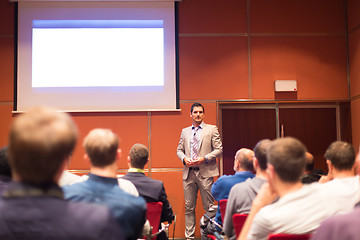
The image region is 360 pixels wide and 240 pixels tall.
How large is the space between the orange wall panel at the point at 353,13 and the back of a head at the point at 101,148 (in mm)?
4935

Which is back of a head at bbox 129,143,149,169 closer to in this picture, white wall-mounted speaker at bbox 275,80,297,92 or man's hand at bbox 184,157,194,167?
man's hand at bbox 184,157,194,167

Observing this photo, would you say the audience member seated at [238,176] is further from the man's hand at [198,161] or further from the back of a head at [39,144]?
the back of a head at [39,144]

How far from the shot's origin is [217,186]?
2.84 m

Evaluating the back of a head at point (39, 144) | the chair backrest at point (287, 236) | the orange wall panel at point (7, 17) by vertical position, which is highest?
the orange wall panel at point (7, 17)

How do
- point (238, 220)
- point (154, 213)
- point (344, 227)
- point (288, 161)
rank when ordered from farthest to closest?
point (154, 213)
point (238, 220)
point (288, 161)
point (344, 227)

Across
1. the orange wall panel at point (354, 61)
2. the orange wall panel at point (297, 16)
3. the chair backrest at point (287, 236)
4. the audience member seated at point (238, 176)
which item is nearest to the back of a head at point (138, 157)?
the audience member seated at point (238, 176)

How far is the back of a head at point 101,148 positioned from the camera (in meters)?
1.55

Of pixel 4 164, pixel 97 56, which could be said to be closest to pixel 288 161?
pixel 4 164

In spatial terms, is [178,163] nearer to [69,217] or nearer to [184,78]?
[184,78]

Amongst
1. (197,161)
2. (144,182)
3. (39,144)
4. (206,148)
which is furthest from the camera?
(206,148)

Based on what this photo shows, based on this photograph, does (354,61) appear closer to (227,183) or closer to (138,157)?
(227,183)

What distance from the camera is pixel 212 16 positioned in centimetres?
533

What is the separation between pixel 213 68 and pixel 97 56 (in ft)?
Result: 6.04

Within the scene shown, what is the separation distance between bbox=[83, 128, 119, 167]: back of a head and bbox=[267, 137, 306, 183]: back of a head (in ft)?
2.50
